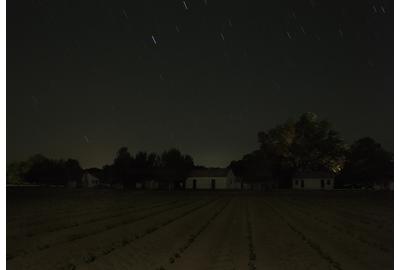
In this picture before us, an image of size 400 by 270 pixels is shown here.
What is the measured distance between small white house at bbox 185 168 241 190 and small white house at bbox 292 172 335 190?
581 inches

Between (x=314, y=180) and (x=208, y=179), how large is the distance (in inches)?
868

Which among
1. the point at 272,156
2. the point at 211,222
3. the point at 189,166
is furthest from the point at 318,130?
the point at 211,222

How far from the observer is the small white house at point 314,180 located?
104 meters

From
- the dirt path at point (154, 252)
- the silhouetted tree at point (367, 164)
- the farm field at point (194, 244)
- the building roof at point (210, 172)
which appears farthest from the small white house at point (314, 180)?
the dirt path at point (154, 252)

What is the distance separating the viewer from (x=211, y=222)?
24750mm

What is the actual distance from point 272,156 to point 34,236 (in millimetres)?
71760

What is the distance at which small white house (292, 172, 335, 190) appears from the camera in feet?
341

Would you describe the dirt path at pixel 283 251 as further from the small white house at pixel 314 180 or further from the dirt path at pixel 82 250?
the small white house at pixel 314 180

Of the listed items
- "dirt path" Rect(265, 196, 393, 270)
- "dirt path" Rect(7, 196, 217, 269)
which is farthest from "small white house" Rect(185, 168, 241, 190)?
"dirt path" Rect(7, 196, 217, 269)

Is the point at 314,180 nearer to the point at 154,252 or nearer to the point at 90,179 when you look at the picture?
the point at 90,179

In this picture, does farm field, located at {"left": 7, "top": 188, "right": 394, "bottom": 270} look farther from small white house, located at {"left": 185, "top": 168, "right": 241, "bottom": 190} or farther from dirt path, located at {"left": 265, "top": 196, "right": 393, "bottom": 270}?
small white house, located at {"left": 185, "top": 168, "right": 241, "bottom": 190}

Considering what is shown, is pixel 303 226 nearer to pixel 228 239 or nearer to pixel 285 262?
pixel 228 239

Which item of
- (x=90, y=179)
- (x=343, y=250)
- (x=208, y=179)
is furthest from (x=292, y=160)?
(x=90, y=179)

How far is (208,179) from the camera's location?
361 ft
